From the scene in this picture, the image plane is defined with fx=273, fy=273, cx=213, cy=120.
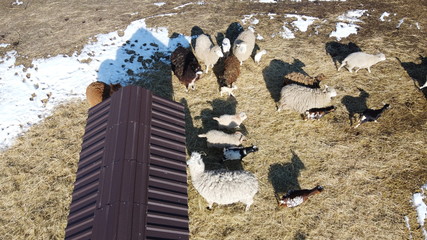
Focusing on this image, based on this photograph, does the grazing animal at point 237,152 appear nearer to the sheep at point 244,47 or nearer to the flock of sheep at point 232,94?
the flock of sheep at point 232,94

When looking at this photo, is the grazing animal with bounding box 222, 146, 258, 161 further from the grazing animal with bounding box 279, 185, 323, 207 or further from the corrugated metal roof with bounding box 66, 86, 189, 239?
the corrugated metal roof with bounding box 66, 86, 189, 239

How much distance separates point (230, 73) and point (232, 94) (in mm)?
798

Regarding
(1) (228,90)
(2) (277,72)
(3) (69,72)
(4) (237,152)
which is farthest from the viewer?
(3) (69,72)

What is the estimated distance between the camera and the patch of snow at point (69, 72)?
10.2m

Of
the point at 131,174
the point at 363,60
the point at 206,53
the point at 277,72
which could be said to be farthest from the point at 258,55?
the point at 131,174

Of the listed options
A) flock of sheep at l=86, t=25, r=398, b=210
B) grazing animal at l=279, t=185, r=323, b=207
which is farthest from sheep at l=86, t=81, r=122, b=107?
grazing animal at l=279, t=185, r=323, b=207

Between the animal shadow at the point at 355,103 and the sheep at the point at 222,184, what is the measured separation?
4998 millimetres

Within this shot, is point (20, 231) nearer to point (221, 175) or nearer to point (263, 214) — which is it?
point (221, 175)

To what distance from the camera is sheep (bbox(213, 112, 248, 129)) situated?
9000 millimetres

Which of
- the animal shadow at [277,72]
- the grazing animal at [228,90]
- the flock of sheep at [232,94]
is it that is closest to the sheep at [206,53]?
the flock of sheep at [232,94]

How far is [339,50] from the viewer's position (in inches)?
485

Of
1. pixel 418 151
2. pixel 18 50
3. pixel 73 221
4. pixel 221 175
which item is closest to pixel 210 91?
pixel 221 175

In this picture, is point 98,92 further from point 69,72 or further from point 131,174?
point 131,174

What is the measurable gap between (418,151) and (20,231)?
12.2 metres
